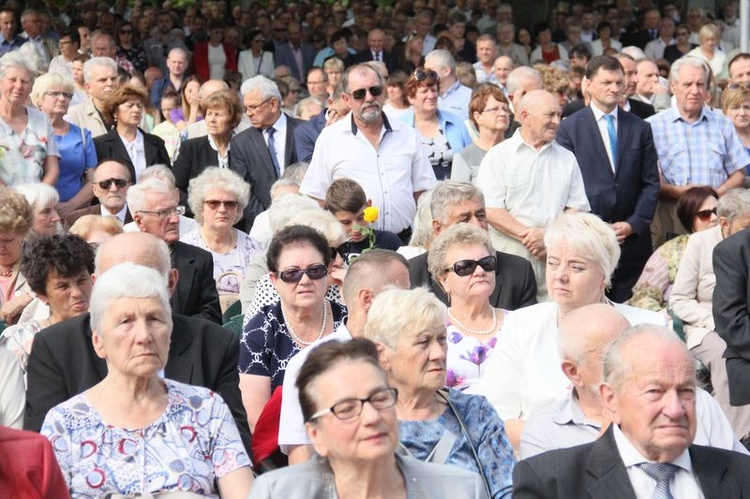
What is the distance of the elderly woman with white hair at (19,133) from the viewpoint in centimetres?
1044

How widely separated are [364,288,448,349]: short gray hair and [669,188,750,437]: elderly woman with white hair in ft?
10.4

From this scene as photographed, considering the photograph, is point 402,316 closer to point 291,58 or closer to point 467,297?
point 467,297

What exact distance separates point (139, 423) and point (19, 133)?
5815mm

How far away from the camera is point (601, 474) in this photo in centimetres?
472

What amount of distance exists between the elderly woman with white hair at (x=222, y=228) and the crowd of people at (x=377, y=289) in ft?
0.06

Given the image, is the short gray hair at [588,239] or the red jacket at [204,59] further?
the red jacket at [204,59]

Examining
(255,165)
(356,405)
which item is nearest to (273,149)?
(255,165)

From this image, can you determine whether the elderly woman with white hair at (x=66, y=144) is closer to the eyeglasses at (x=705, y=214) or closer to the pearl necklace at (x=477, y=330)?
the eyeglasses at (x=705, y=214)

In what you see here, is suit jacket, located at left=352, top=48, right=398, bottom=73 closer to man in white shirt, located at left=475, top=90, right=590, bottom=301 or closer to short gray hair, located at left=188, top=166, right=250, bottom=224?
man in white shirt, located at left=475, top=90, right=590, bottom=301

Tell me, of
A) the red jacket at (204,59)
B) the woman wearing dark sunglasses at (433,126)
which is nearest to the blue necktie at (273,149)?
the woman wearing dark sunglasses at (433,126)

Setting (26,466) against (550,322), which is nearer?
(26,466)

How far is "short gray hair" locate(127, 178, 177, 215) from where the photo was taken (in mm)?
8500

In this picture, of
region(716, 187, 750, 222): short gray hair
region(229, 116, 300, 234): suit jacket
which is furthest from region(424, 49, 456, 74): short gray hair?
region(716, 187, 750, 222): short gray hair

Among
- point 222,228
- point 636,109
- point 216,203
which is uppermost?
point 636,109
